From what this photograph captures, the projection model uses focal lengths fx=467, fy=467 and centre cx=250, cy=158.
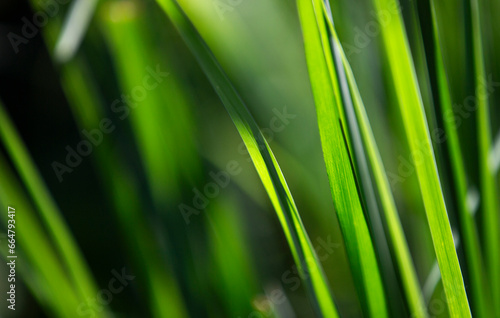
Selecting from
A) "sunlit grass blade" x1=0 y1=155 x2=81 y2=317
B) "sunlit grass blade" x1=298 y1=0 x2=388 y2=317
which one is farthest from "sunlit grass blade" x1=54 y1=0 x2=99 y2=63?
"sunlit grass blade" x1=298 y1=0 x2=388 y2=317

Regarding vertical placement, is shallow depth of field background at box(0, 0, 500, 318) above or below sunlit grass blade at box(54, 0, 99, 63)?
below

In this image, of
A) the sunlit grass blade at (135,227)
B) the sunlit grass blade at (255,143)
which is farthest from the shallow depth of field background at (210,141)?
the sunlit grass blade at (255,143)

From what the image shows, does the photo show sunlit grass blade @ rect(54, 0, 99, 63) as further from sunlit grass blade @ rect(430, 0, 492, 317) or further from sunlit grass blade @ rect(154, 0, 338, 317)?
sunlit grass blade @ rect(430, 0, 492, 317)

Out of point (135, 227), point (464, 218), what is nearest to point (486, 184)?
point (464, 218)

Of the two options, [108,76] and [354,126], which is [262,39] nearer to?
[108,76]

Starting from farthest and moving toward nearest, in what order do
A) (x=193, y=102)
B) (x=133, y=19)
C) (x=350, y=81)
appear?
(x=193, y=102)
(x=133, y=19)
(x=350, y=81)

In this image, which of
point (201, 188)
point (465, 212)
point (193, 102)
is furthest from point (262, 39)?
point (465, 212)

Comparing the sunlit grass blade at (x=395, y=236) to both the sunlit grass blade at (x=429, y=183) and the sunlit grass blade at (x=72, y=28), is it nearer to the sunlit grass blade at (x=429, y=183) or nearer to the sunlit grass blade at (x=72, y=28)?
the sunlit grass blade at (x=429, y=183)
